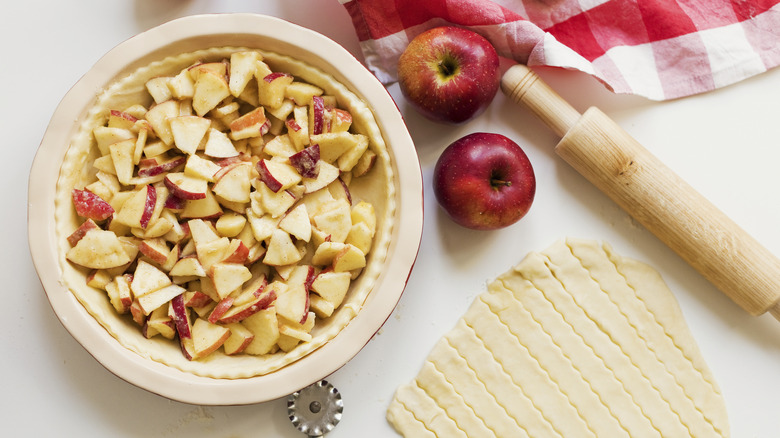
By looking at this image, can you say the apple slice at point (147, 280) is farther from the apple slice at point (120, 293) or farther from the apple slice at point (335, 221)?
the apple slice at point (335, 221)

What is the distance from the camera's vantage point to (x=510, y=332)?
155 centimetres

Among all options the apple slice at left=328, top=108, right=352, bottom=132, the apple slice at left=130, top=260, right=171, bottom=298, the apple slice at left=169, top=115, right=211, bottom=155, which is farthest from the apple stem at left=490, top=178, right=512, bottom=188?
the apple slice at left=130, top=260, right=171, bottom=298

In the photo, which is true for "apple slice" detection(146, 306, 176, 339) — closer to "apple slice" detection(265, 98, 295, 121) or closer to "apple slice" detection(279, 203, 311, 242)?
"apple slice" detection(279, 203, 311, 242)

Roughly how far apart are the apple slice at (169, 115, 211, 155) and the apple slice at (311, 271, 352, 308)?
400 mm

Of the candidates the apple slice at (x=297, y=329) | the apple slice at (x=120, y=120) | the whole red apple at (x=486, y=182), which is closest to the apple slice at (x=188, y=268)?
the apple slice at (x=297, y=329)

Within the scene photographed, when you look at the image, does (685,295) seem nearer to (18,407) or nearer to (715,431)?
(715,431)

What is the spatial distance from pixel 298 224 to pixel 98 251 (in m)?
0.43

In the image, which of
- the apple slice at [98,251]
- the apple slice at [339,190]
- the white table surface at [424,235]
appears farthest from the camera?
the white table surface at [424,235]

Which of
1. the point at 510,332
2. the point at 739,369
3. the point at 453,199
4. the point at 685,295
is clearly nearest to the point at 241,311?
the point at 453,199

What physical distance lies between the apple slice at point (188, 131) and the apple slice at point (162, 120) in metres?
0.02

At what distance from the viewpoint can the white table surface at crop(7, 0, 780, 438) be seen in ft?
5.00

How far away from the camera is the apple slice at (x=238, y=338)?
4.34 ft

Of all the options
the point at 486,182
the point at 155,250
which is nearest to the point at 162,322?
the point at 155,250

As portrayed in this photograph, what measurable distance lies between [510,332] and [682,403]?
48 cm
